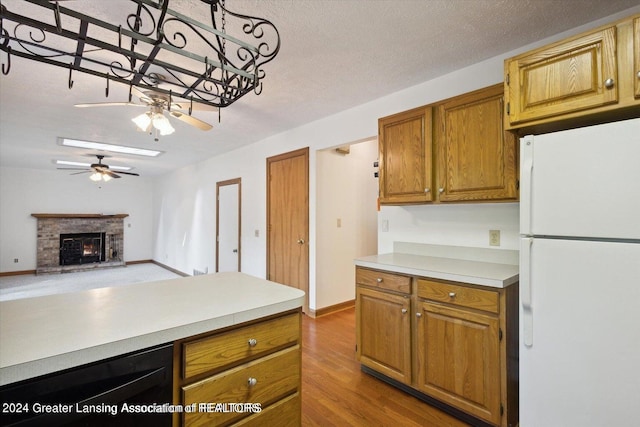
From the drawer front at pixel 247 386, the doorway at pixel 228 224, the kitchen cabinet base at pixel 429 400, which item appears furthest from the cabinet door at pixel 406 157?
the doorway at pixel 228 224

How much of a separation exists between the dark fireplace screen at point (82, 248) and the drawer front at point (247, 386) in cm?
866

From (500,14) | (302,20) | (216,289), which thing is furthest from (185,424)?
(500,14)

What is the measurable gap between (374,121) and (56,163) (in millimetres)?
6887

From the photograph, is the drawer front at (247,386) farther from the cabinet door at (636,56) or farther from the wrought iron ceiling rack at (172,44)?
the cabinet door at (636,56)

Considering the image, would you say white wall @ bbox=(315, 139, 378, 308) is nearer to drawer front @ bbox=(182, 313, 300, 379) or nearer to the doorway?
the doorway

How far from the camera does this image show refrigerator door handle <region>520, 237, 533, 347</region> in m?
1.49

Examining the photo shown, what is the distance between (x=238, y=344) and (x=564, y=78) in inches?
78.8

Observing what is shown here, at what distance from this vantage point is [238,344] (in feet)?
3.77

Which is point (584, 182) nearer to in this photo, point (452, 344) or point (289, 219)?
point (452, 344)

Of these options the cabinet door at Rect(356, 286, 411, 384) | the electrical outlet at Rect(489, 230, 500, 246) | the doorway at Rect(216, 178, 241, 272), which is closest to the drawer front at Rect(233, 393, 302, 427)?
the cabinet door at Rect(356, 286, 411, 384)

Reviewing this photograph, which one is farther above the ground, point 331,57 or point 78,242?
point 331,57

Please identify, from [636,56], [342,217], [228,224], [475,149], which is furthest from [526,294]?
[228,224]

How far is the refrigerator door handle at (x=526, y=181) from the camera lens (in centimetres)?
151

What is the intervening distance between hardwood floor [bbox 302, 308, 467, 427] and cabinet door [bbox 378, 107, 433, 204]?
145 cm
